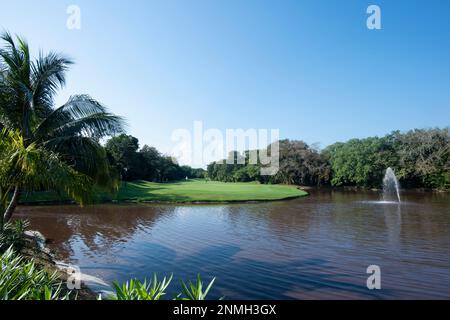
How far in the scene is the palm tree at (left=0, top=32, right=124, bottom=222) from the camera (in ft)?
29.5

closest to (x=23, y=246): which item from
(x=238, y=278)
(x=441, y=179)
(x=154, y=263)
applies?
(x=154, y=263)

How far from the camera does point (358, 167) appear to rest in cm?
5447

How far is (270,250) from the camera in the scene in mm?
11234

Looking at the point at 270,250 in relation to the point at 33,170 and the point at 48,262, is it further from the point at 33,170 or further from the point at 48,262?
the point at 33,170

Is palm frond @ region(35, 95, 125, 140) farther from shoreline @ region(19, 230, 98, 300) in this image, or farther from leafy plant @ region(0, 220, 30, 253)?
shoreline @ region(19, 230, 98, 300)

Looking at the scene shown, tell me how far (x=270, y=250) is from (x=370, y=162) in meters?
49.0

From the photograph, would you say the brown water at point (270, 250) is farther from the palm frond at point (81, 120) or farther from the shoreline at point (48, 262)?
the palm frond at point (81, 120)

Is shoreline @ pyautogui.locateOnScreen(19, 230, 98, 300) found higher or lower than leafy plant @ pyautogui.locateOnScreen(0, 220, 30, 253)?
lower

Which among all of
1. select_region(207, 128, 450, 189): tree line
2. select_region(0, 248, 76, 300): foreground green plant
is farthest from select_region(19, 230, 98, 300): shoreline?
select_region(207, 128, 450, 189): tree line

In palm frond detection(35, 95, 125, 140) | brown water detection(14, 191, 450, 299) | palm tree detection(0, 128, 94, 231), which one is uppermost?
palm frond detection(35, 95, 125, 140)

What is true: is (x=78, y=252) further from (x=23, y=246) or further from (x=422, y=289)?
(x=422, y=289)

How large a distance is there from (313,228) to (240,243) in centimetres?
472

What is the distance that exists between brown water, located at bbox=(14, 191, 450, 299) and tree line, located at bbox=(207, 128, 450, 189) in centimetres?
3311

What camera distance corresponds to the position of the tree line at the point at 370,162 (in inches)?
1854
